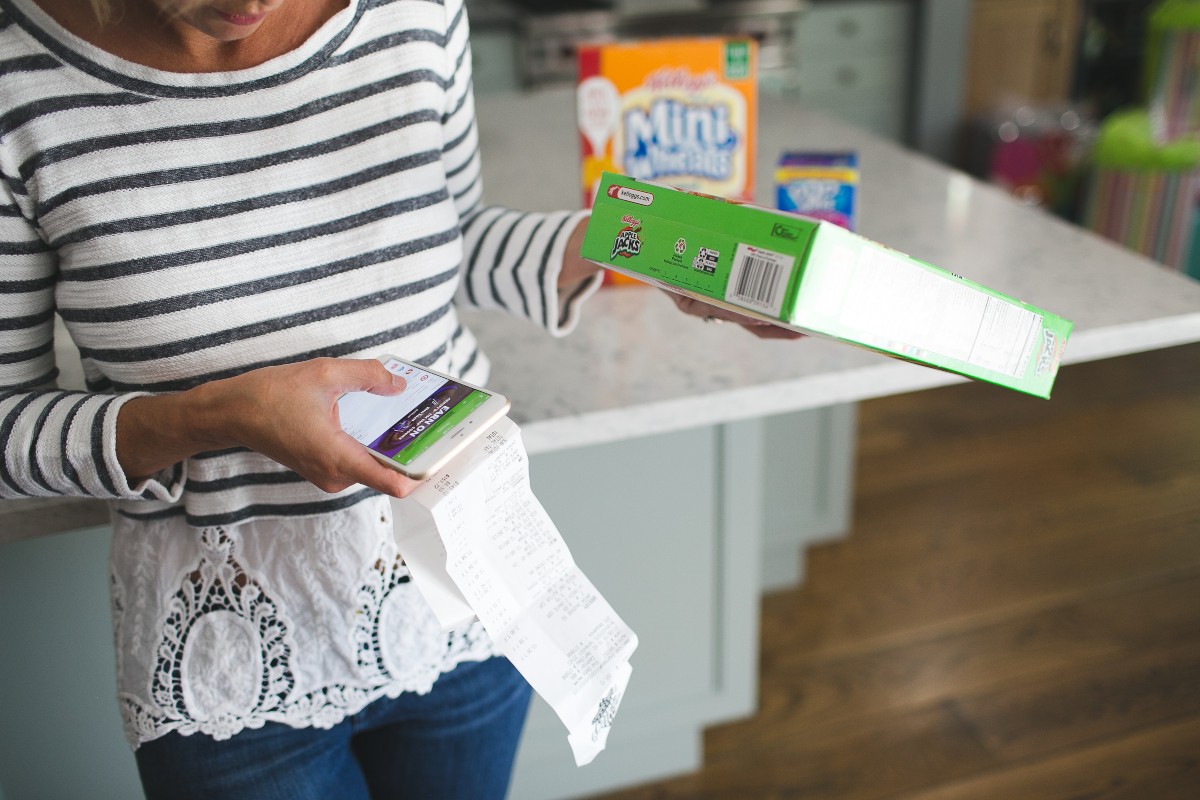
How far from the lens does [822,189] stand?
104cm

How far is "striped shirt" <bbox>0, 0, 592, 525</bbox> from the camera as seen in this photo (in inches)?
23.9

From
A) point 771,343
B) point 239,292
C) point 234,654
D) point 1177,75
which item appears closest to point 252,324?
point 239,292

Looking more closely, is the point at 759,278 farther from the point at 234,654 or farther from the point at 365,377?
the point at 234,654

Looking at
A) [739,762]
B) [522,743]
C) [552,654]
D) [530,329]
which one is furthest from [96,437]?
[739,762]

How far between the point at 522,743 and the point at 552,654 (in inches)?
28.4

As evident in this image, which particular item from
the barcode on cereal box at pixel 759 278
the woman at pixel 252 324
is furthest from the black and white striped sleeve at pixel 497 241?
the barcode on cereal box at pixel 759 278

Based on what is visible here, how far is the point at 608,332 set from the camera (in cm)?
106

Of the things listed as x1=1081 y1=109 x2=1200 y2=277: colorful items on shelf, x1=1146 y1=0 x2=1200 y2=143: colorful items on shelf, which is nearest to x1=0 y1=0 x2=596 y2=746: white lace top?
x1=1081 y1=109 x2=1200 y2=277: colorful items on shelf

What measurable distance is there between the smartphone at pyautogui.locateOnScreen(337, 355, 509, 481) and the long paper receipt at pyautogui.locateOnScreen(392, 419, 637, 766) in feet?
0.04

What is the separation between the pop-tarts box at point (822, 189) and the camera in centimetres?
103

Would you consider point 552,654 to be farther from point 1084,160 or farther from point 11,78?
point 1084,160

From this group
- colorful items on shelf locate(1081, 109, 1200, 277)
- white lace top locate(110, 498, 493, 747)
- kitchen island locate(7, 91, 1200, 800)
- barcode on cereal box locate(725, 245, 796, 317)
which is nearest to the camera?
barcode on cereal box locate(725, 245, 796, 317)

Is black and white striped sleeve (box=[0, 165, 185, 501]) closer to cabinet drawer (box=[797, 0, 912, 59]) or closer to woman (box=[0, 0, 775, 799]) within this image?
woman (box=[0, 0, 775, 799])

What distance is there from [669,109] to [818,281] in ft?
1.95
